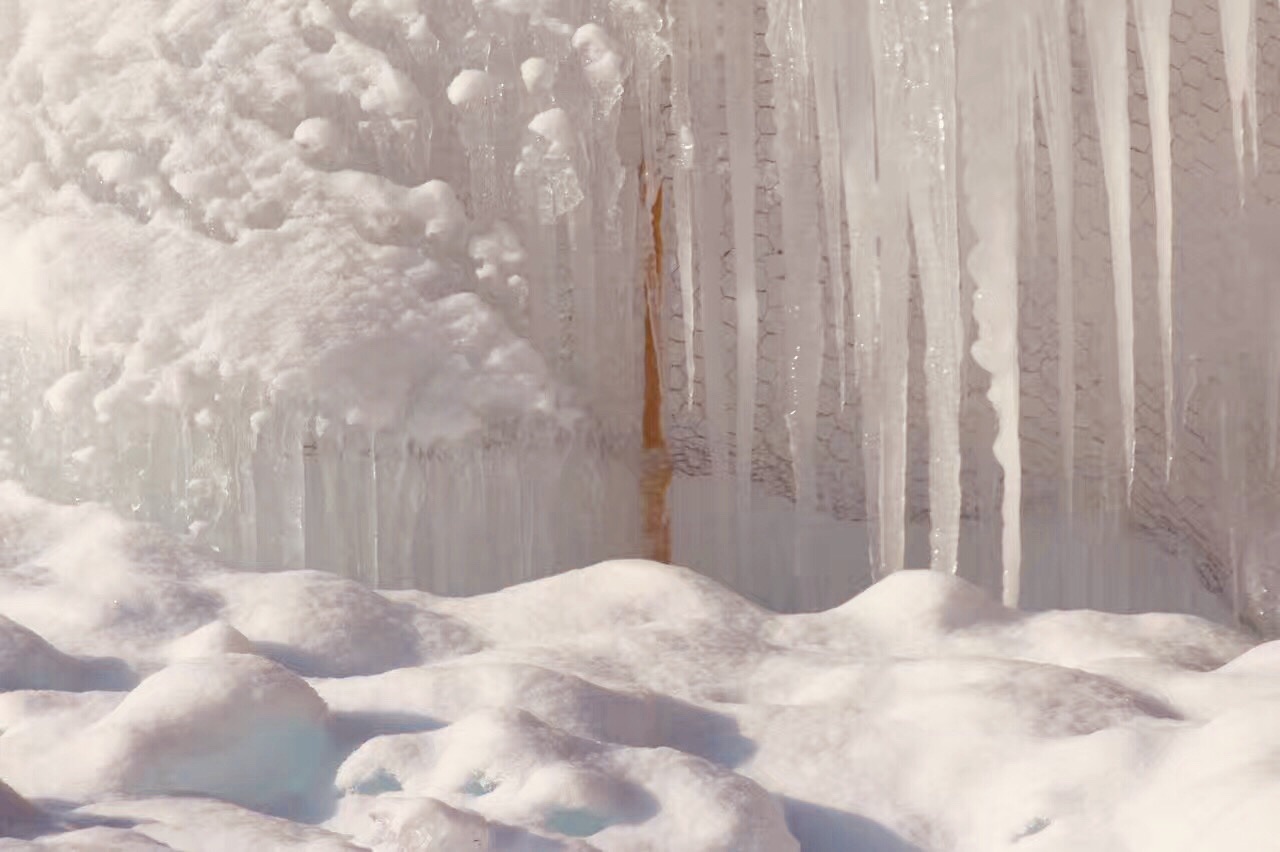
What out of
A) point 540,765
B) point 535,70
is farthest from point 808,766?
point 535,70

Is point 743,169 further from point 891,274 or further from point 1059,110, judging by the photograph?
point 1059,110

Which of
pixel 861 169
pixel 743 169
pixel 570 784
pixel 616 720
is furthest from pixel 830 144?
pixel 570 784

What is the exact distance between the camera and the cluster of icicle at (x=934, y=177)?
2.90 m

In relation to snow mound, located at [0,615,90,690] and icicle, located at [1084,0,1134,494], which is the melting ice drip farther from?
snow mound, located at [0,615,90,690]

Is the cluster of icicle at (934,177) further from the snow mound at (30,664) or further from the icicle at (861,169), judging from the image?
the snow mound at (30,664)

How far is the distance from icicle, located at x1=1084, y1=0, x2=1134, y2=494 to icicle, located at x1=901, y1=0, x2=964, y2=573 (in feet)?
0.84

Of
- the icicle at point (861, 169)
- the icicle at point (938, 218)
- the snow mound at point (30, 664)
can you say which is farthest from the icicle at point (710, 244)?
the snow mound at point (30, 664)

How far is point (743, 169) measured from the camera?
10.3 ft

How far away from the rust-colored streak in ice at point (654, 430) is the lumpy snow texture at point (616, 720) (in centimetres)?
59

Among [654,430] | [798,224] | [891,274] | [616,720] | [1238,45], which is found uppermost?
[1238,45]

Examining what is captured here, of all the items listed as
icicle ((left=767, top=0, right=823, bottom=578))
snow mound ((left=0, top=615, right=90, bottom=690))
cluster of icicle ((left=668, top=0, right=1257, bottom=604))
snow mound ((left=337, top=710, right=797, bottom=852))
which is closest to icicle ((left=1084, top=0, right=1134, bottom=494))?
cluster of icicle ((left=668, top=0, right=1257, bottom=604))

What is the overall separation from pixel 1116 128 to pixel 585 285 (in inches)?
40.6

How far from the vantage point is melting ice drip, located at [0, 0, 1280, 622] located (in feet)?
10.0

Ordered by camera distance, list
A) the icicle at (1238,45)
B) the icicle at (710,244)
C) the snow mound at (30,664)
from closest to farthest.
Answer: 1. the snow mound at (30,664)
2. the icicle at (1238,45)
3. the icicle at (710,244)
